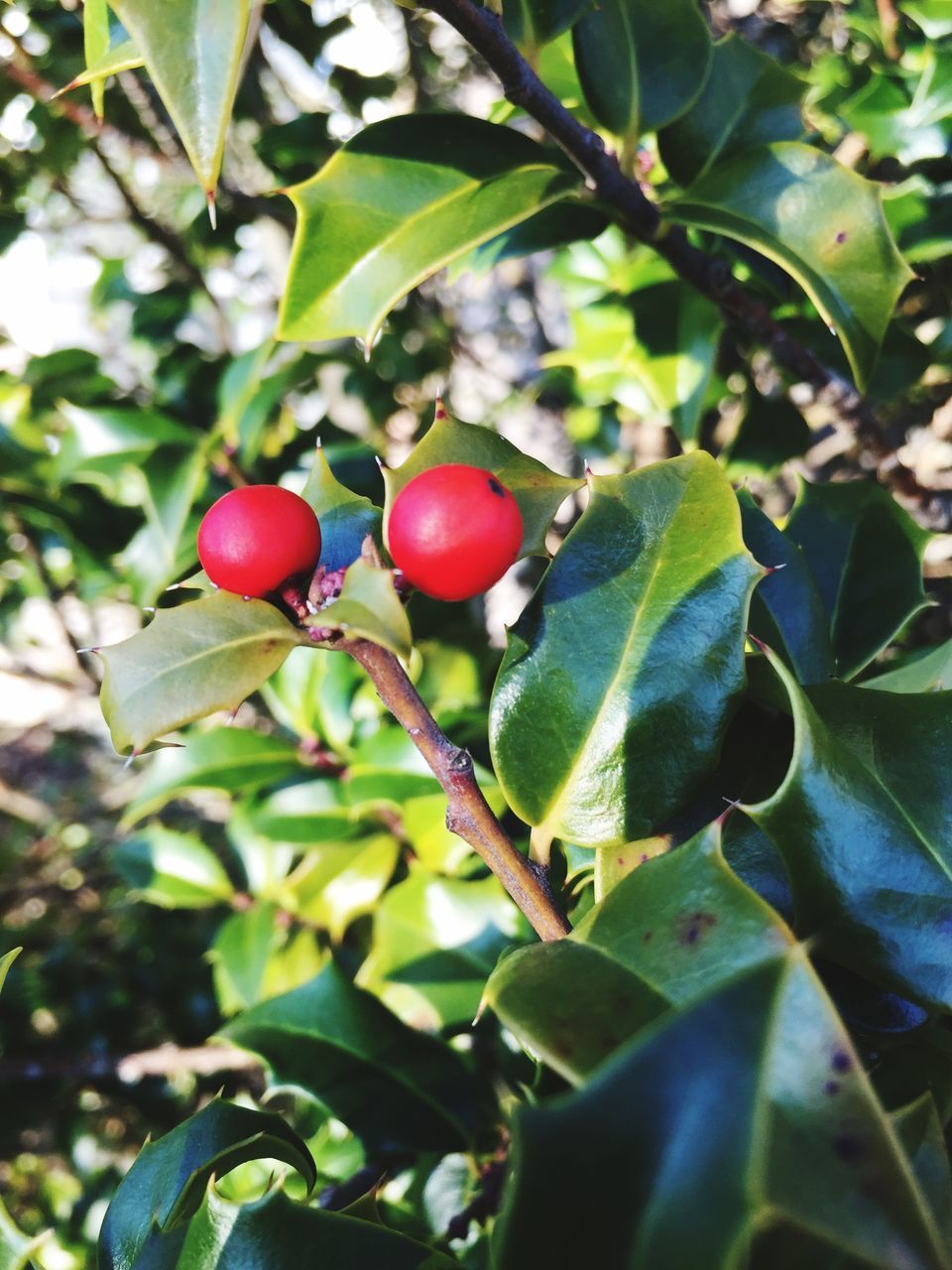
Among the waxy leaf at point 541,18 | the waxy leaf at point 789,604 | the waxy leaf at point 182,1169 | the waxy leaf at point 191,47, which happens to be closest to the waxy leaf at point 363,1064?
the waxy leaf at point 182,1169

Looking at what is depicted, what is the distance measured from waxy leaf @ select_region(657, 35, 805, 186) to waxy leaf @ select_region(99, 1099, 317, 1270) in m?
0.90

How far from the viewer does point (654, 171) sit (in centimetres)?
117

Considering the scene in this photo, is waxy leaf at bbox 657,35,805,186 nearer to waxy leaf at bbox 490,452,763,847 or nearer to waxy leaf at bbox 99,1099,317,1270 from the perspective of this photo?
waxy leaf at bbox 490,452,763,847

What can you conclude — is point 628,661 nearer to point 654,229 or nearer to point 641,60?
point 654,229

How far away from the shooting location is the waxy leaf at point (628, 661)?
0.53 meters

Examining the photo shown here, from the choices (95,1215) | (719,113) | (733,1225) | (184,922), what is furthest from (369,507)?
(184,922)

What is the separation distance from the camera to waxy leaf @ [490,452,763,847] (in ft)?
1.73

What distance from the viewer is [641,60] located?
2.72ft

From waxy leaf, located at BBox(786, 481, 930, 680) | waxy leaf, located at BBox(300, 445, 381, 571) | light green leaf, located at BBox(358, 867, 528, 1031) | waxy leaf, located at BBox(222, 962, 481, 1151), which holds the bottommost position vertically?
light green leaf, located at BBox(358, 867, 528, 1031)

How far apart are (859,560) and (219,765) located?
80cm

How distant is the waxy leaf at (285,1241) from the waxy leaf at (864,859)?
12.0 inches

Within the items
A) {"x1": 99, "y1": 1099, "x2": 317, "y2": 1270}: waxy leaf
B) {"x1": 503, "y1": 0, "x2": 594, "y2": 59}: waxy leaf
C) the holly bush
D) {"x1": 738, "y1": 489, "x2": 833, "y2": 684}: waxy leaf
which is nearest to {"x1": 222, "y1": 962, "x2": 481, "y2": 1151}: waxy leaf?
the holly bush

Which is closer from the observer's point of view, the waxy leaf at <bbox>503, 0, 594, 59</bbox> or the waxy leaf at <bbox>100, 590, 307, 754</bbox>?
the waxy leaf at <bbox>100, 590, 307, 754</bbox>

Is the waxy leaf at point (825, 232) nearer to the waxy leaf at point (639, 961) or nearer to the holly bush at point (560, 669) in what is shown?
the holly bush at point (560, 669)
